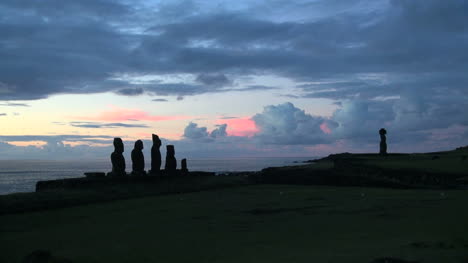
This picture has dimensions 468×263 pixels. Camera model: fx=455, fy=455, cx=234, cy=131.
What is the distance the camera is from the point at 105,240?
13141 mm

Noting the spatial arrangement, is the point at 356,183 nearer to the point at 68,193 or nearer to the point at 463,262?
the point at 68,193

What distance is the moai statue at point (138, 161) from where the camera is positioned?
33875mm

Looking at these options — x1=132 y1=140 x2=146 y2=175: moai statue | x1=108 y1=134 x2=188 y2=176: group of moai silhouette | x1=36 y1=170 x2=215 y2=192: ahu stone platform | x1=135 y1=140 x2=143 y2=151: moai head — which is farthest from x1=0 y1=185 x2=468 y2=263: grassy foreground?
x1=135 y1=140 x2=143 y2=151: moai head

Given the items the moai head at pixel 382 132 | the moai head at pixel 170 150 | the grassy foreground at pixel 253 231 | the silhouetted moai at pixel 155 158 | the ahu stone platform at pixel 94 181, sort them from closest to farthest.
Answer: the grassy foreground at pixel 253 231
the ahu stone platform at pixel 94 181
the silhouetted moai at pixel 155 158
the moai head at pixel 170 150
the moai head at pixel 382 132

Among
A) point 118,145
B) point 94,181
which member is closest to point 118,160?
point 118,145

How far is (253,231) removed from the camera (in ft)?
45.7

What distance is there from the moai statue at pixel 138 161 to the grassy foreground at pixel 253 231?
39.3 ft

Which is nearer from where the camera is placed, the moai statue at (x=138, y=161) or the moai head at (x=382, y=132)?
the moai statue at (x=138, y=161)

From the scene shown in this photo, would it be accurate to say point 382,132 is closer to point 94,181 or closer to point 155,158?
point 155,158

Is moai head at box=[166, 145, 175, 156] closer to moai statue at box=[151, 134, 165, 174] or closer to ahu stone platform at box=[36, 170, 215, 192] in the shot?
moai statue at box=[151, 134, 165, 174]

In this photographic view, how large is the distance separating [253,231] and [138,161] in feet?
71.6

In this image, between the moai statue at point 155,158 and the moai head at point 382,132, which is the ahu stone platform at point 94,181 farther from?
the moai head at point 382,132

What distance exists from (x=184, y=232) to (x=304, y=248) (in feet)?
15.0

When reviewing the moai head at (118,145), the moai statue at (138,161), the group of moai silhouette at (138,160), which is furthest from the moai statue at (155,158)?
the moai head at (118,145)
